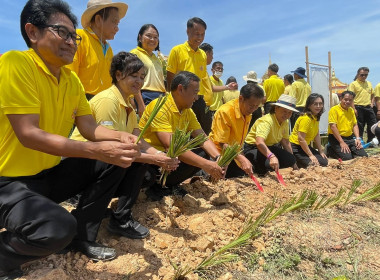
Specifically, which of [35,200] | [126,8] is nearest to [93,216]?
[35,200]

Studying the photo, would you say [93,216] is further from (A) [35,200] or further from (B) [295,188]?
(B) [295,188]

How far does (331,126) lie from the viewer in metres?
6.42

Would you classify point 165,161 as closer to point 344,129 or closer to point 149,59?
point 149,59

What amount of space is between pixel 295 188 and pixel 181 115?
1.62 meters

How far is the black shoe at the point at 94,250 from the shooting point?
2029mm

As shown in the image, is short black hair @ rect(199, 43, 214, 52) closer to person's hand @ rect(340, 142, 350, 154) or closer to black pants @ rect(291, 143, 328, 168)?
black pants @ rect(291, 143, 328, 168)

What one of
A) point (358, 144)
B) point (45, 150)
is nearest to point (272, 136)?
point (358, 144)

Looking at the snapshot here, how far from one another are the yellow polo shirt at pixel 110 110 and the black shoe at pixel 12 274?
0.91 metres

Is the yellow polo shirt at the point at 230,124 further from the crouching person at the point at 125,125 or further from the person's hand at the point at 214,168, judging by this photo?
the crouching person at the point at 125,125

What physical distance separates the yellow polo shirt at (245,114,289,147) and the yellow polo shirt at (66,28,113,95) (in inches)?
79.9

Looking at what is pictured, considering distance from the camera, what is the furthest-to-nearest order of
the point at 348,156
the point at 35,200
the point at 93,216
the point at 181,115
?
the point at 348,156, the point at 181,115, the point at 93,216, the point at 35,200

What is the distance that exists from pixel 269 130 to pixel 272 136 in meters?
0.18

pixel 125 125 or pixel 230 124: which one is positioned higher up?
pixel 125 125

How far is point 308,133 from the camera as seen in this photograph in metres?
5.45
